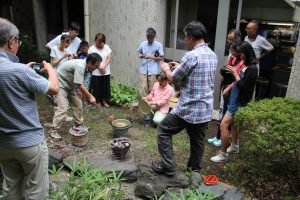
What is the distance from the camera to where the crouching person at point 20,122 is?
8.54 feet

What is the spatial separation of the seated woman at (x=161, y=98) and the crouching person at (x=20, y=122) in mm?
3267

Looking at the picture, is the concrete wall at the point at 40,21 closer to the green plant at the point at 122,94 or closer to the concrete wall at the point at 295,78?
the green plant at the point at 122,94

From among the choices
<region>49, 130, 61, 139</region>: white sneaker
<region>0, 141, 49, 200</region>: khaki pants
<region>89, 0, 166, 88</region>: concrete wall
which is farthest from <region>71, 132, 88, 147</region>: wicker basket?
<region>89, 0, 166, 88</region>: concrete wall

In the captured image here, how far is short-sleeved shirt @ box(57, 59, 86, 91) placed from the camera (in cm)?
495

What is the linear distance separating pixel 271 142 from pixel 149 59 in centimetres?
428

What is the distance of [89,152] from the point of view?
5156 mm

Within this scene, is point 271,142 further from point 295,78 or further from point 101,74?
point 101,74

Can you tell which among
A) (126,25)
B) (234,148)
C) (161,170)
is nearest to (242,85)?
(234,148)

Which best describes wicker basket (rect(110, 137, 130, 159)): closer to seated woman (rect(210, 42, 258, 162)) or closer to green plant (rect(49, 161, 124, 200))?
green plant (rect(49, 161, 124, 200))

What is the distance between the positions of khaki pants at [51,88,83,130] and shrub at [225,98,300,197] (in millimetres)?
3033

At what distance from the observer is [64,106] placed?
547 cm

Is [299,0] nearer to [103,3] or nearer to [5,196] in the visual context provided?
[5,196]

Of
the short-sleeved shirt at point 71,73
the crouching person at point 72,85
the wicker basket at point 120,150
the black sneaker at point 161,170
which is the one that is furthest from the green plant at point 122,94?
the black sneaker at point 161,170

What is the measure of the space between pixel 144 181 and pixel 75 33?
177 inches
